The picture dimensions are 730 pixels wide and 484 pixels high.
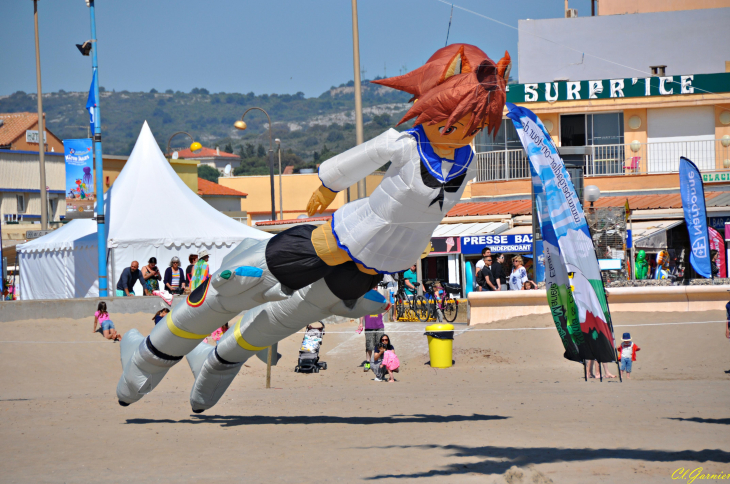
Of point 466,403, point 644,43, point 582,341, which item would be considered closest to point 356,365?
point 466,403

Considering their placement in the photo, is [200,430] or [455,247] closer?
[200,430]

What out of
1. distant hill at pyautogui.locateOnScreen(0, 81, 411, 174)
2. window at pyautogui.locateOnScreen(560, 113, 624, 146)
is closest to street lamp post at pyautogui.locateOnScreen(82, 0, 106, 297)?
window at pyautogui.locateOnScreen(560, 113, 624, 146)

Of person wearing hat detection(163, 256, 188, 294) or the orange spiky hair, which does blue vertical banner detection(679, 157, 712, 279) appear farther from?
person wearing hat detection(163, 256, 188, 294)

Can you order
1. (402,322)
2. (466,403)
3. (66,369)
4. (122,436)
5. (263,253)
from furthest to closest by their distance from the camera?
(402,322) → (66,369) → (466,403) → (122,436) → (263,253)

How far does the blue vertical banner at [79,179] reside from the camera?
16.4 metres

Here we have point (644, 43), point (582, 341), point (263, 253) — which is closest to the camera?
point (582, 341)

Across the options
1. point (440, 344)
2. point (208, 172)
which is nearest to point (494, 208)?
point (440, 344)

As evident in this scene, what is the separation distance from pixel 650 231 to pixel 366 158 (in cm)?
1141

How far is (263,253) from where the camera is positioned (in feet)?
20.7

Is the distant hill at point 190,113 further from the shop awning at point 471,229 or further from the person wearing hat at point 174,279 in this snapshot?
the person wearing hat at point 174,279

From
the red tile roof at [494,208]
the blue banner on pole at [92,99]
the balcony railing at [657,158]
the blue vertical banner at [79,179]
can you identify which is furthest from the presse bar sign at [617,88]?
the blue vertical banner at [79,179]

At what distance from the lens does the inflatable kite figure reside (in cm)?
564

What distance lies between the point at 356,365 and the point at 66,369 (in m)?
4.80

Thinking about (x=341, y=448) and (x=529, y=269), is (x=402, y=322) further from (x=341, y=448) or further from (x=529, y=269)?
(x=341, y=448)
